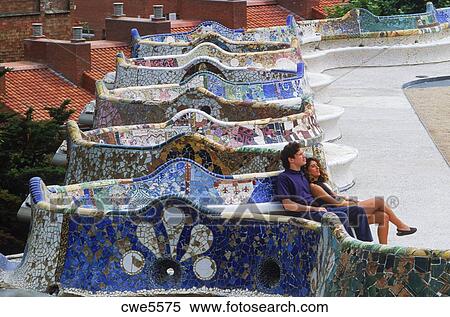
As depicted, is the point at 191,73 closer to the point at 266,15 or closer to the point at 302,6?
the point at 266,15

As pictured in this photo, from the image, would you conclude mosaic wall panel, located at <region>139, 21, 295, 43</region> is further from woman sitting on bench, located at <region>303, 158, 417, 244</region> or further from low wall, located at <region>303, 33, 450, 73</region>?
woman sitting on bench, located at <region>303, 158, 417, 244</region>

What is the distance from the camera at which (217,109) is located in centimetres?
1505

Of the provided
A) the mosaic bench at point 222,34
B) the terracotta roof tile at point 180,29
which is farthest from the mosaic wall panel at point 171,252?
the terracotta roof tile at point 180,29

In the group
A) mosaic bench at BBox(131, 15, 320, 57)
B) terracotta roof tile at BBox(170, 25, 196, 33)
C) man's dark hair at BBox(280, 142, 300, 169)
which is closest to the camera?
man's dark hair at BBox(280, 142, 300, 169)

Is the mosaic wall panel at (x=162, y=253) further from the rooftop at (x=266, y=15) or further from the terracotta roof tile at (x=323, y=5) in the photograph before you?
the terracotta roof tile at (x=323, y=5)

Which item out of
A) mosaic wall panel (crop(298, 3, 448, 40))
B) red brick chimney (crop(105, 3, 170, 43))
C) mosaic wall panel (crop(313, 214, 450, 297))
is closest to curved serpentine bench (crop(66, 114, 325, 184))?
mosaic wall panel (crop(313, 214, 450, 297))

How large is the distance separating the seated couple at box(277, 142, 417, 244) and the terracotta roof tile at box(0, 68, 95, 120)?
16.3 m

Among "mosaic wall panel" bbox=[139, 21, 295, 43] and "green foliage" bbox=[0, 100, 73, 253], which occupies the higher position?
"mosaic wall panel" bbox=[139, 21, 295, 43]

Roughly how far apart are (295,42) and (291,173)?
8.80 metres

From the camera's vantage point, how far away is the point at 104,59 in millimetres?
31297

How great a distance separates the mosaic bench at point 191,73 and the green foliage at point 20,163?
132 cm

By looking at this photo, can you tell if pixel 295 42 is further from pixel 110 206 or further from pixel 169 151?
pixel 110 206

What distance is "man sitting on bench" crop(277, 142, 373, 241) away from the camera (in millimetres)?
10508

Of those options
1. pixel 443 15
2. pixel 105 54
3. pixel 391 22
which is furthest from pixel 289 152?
pixel 105 54
